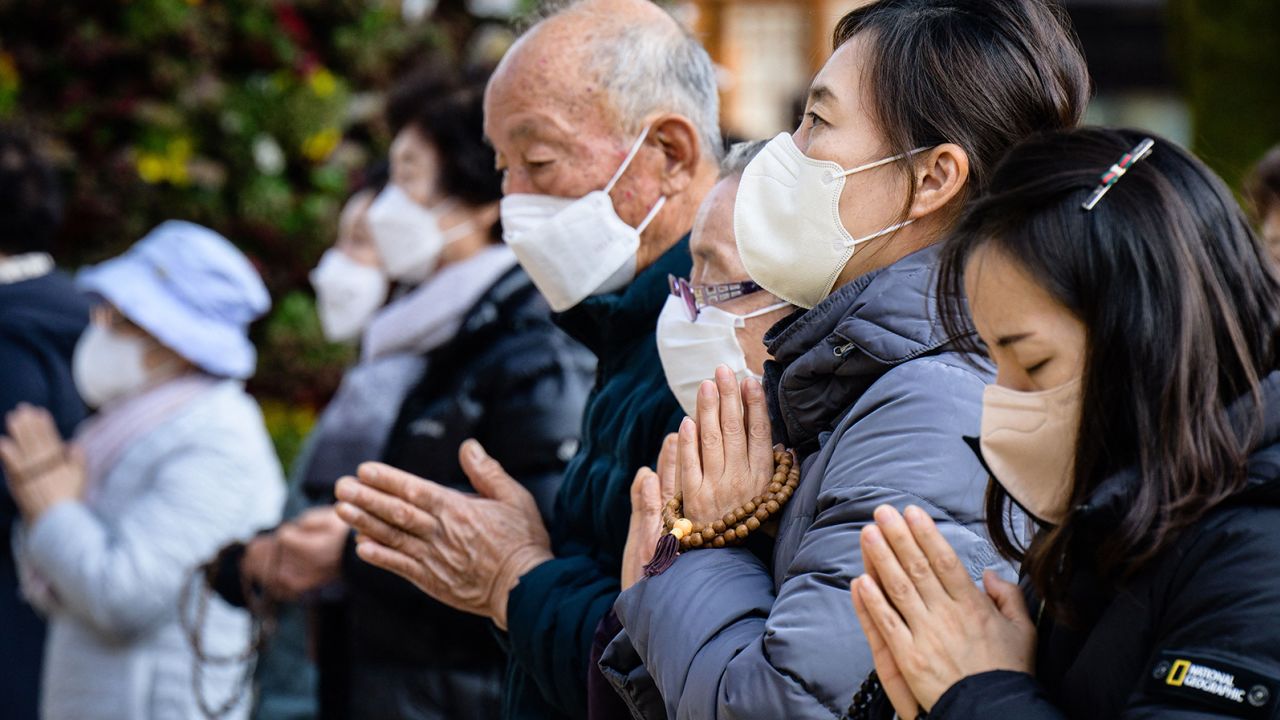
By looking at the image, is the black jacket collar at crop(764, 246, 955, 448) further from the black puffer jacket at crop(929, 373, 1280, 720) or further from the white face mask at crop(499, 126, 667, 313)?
the white face mask at crop(499, 126, 667, 313)

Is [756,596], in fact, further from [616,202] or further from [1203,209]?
[616,202]

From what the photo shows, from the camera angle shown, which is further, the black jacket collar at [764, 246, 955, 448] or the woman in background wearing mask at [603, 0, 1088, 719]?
the black jacket collar at [764, 246, 955, 448]

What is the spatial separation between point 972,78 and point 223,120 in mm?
6625

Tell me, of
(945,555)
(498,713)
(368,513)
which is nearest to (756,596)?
(945,555)

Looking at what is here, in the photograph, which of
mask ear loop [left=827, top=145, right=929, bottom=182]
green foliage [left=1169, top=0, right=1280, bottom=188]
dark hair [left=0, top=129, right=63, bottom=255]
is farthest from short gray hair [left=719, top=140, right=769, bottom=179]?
green foliage [left=1169, top=0, right=1280, bottom=188]

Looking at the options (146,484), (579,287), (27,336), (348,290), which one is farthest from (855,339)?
(27,336)

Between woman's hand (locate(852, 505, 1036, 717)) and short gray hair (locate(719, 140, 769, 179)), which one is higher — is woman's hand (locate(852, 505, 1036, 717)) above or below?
below

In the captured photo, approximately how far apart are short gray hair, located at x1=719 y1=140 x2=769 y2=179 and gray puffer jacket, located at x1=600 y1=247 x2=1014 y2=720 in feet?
1.33

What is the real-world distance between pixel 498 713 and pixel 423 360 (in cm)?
105

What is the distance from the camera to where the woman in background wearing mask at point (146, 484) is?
4.25 m

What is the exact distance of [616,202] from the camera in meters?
2.86

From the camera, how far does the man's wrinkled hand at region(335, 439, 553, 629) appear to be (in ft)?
8.73

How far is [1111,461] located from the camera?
1493 millimetres

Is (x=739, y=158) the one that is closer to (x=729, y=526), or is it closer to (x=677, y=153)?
(x=677, y=153)
